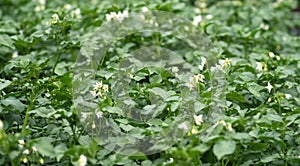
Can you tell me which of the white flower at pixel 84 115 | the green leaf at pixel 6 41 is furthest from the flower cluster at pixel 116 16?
the white flower at pixel 84 115

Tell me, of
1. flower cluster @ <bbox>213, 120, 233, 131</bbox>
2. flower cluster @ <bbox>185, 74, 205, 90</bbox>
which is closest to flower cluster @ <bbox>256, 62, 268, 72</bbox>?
flower cluster @ <bbox>185, 74, 205, 90</bbox>

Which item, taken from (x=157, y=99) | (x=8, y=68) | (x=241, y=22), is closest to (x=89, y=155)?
(x=157, y=99)

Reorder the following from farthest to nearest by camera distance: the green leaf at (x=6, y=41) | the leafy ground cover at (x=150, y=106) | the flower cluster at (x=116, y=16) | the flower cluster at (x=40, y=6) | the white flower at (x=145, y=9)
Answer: the flower cluster at (x=40, y=6) < the white flower at (x=145, y=9) < the flower cluster at (x=116, y=16) < the green leaf at (x=6, y=41) < the leafy ground cover at (x=150, y=106)

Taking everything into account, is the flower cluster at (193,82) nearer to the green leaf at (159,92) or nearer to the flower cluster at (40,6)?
the green leaf at (159,92)

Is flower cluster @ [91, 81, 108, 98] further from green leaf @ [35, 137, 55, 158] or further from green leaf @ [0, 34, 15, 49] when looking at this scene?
green leaf @ [0, 34, 15, 49]

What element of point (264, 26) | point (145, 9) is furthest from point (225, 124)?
point (264, 26)

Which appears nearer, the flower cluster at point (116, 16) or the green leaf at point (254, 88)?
the green leaf at point (254, 88)

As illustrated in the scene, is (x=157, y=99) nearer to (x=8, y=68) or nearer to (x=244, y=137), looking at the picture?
(x=244, y=137)
